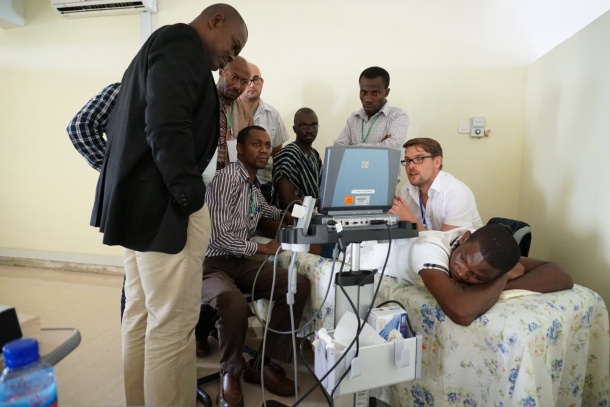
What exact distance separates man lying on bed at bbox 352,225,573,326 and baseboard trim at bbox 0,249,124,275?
2924mm

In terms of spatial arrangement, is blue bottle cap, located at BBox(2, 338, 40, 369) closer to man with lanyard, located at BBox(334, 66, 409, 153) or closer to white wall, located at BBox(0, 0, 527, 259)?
man with lanyard, located at BBox(334, 66, 409, 153)

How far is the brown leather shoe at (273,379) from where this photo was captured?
5.28ft

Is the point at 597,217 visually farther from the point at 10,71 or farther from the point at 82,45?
the point at 10,71

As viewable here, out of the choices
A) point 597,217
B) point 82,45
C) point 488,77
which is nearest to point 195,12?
point 82,45

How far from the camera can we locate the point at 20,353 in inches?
20.2

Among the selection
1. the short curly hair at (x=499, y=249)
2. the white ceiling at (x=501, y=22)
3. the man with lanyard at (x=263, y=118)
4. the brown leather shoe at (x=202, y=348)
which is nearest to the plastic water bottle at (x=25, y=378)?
the short curly hair at (x=499, y=249)

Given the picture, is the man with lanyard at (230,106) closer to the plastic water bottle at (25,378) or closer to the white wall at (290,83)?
the white wall at (290,83)

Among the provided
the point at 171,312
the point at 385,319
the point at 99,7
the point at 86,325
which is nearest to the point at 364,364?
the point at 385,319

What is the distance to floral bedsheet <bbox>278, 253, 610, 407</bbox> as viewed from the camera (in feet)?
3.48

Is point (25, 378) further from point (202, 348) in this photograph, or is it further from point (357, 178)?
point (202, 348)

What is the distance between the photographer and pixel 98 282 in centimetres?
312

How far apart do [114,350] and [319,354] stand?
4.85ft

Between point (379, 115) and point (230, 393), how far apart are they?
68.7 inches

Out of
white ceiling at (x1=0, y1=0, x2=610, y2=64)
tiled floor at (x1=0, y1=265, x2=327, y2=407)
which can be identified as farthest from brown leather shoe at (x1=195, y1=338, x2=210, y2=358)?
white ceiling at (x1=0, y1=0, x2=610, y2=64)
